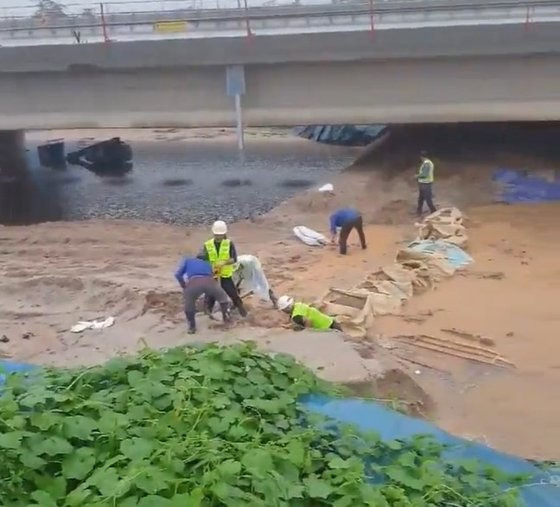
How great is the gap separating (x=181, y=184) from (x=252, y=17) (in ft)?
18.0

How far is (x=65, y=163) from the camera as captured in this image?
97.3 ft

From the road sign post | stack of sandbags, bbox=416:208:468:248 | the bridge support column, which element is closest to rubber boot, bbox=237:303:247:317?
stack of sandbags, bbox=416:208:468:248

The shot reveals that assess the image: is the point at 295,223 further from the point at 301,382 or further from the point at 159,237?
the point at 301,382

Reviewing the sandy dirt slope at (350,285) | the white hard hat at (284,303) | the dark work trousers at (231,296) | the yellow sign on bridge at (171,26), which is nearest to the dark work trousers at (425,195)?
the sandy dirt slope at (350,285)

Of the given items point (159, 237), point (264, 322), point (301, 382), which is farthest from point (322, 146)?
point (301, 382)

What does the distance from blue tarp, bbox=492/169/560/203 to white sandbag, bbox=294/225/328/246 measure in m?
5.61

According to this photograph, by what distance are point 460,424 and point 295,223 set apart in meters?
10.9

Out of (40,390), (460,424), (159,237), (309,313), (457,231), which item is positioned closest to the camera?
(40,390)

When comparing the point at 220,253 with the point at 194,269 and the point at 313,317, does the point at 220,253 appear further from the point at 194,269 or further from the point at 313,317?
the point at 313,317

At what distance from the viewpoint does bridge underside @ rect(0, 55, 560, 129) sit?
20000 mm

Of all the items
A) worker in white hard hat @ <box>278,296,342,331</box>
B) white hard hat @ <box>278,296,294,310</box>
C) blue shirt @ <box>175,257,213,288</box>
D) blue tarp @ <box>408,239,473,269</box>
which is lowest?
blue tarp @ <box>408,239,473,269</box>

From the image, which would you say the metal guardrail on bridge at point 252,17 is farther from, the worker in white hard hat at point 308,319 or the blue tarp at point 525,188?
the worker in white hard hat at point 308,319

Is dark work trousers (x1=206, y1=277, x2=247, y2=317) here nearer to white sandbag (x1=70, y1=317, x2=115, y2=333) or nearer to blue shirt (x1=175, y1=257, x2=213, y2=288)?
blue shirt (x1=175, y1=257, x2=213, y2=288)

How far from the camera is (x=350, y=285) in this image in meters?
13.9
